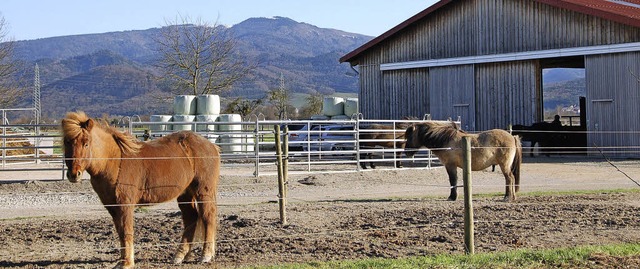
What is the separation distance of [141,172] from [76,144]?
2.61 ft

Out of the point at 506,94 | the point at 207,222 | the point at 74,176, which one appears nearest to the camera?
the point at 74,176

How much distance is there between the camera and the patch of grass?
7.67 m

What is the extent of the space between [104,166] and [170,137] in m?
1.03

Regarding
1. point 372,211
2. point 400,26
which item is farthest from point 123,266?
point 400,26

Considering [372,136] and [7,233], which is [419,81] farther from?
[7,233]

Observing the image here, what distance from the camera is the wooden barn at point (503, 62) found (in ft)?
86.3

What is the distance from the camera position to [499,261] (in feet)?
25.6

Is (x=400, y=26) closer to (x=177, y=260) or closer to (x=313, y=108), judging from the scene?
(x=313, y=108)

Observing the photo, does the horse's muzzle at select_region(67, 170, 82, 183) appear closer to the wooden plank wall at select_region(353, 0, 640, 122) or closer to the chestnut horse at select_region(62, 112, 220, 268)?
the chestnut horse at select_region(62, 112, 220, 268)

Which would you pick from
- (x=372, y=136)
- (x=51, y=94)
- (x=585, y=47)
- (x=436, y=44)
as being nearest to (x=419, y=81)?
(x=436, y=44)

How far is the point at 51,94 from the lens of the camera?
17550cm

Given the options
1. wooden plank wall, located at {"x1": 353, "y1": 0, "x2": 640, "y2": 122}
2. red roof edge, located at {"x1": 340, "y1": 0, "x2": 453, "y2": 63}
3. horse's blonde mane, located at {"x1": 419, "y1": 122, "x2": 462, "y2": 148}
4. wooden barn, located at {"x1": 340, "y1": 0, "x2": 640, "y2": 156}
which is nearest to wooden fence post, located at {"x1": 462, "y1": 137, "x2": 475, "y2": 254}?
horse's blonde mane, located at {"x1": 419, "y1": 122, "x2": 462, "y2": 148}

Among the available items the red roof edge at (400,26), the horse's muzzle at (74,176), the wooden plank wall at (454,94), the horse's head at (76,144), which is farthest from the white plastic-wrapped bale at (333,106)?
the horse's muzzle at (74,176)

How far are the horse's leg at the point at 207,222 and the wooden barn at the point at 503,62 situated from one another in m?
19.0
